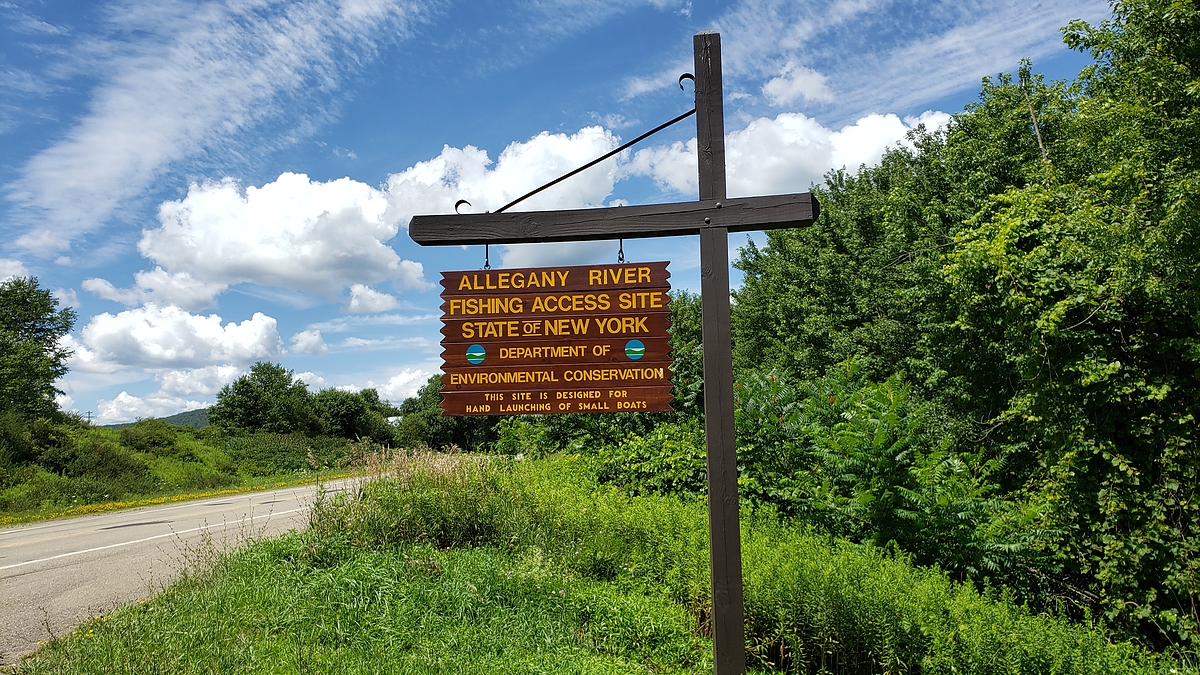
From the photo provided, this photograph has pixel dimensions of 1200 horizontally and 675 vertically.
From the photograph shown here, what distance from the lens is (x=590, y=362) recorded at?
17.1 feet

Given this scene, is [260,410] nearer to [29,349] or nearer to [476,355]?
[29,349]

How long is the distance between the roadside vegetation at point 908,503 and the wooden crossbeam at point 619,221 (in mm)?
3072

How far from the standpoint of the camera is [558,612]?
5844 mm

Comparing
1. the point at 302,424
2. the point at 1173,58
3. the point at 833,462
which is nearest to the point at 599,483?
the point at 833,462

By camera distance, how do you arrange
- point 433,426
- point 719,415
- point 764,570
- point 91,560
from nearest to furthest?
point 719,415
point 764,570
point 91,560
point 433,426

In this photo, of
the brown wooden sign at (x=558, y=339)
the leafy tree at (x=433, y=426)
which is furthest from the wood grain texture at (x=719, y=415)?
the leafy tree at (x=433, y=426)

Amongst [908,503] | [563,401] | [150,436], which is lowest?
[908,503]

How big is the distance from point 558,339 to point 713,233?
1462 mm

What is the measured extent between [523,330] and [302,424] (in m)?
42.3

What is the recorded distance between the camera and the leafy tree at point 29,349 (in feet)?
87.8

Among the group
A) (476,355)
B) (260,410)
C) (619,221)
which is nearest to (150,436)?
(260,410)

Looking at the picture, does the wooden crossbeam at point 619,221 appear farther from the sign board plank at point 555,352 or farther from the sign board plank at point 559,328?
the sign board plank at point 555,352

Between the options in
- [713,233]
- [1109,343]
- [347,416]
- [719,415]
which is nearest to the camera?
[719,415]

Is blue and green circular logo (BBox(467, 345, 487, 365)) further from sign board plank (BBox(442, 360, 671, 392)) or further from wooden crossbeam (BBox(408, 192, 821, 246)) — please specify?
wooden crossbeam (BBox(408, 192, 821, 246))
